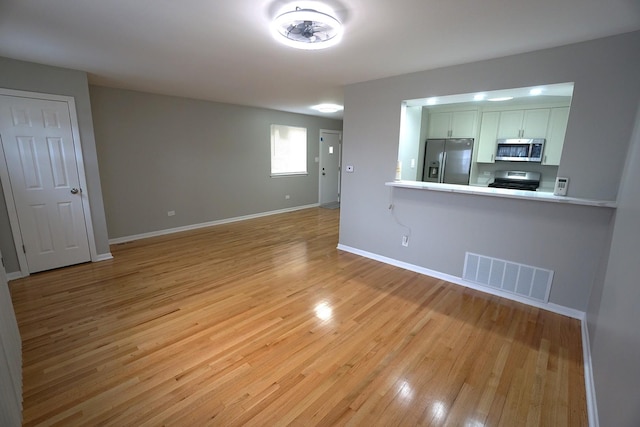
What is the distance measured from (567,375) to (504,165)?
4.01 m

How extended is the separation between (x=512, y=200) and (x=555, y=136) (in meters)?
2.49

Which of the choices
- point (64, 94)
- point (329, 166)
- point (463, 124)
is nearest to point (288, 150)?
point (329, 166)

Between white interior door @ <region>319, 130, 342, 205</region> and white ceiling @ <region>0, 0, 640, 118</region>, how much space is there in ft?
13.6

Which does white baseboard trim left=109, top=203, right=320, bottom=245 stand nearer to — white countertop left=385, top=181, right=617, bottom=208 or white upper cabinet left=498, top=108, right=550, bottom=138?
white countertop left=385, top=181, right=617, bottom=208

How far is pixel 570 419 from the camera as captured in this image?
1634mm

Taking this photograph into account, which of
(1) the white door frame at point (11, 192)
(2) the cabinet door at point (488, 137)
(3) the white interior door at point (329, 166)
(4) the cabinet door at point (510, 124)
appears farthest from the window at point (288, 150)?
(4) the cabinet door at point (510, 124)

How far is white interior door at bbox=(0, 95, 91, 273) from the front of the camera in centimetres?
320

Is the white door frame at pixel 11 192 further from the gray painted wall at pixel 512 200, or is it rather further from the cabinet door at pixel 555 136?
the cabinet door at pixel 555 136

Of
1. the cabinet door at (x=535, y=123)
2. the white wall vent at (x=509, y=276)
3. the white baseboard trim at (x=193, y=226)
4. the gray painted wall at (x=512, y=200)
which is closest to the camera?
the gray painted wall at (x=512, y=200)

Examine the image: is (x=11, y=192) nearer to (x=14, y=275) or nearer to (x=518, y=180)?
(x=14, y=275)

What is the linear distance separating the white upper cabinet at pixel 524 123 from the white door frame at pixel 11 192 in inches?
251

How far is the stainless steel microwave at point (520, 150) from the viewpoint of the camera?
4.45 m

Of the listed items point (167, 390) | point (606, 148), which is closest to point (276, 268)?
point (167, 390)

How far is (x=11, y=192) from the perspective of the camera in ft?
10.6
